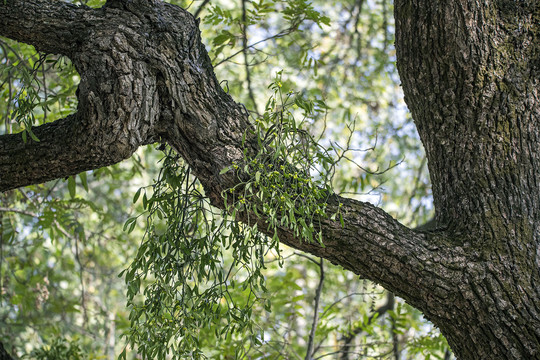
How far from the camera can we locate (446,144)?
1861 mm

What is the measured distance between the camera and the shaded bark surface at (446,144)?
1.57 meters

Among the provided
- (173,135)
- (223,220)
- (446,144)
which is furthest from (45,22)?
(446,144)

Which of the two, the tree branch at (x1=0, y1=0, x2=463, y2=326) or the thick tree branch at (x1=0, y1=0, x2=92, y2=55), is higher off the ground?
the thick tree branch at (x1=0, y1=0, x2=92, y2=55)

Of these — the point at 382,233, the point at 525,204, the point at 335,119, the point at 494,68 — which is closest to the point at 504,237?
the point at 525,204

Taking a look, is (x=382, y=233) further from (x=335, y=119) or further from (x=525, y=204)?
(x=335, y=119)

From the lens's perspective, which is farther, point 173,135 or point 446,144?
point 446,144

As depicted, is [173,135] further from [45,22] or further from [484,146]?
[484,146]

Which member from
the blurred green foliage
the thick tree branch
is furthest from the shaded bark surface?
the blurred green foliage

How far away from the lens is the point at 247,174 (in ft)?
5.32

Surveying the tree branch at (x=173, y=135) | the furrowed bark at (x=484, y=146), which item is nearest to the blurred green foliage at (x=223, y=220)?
the tree branch at (x=173, y=135)

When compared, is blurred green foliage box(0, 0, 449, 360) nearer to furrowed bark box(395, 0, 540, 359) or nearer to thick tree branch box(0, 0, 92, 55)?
thick tree branch box(0, 0, 92, 55)

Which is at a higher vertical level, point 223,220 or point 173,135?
point 173,135

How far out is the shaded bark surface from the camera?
157 cm

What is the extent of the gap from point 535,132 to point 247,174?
0.95 meters
